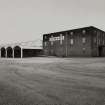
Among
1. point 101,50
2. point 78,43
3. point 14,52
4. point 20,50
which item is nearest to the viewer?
point 101,50

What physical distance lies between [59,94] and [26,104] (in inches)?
55.1

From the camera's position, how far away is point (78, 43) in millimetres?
42219

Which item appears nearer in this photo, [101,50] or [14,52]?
[101,50]

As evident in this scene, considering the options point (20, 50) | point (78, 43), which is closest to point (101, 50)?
point (78, 43)

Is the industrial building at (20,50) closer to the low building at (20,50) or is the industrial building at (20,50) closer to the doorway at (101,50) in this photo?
the low building at (20,50)

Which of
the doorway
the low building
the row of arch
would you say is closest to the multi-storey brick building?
the doorway

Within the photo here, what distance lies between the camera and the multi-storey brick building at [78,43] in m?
39.2

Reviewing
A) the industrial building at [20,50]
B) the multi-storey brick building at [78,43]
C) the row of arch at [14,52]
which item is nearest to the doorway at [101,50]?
the multi-storey brick building at [78,43]

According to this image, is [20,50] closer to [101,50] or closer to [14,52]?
[14,52]

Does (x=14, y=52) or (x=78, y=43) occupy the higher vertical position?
(x=78, y=43)

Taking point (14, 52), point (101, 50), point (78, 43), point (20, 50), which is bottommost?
point (14, 52)

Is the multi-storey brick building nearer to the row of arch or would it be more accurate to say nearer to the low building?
the low building

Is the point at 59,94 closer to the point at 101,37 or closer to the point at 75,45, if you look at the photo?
the point at 75,45

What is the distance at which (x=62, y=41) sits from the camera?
46781 mm
